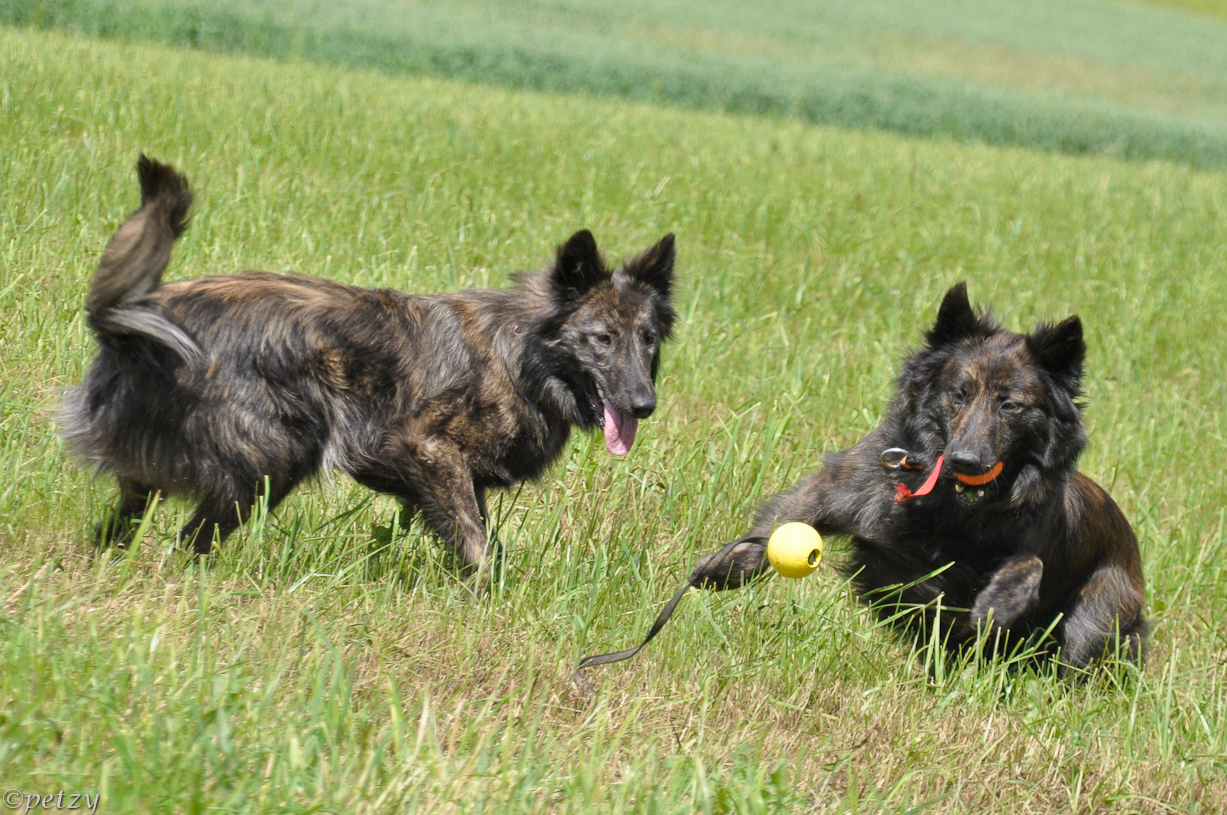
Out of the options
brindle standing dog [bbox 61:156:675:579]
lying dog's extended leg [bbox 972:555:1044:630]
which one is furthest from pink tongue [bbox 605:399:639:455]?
lying dog's extended leg [bbox 972:555:1044:630]

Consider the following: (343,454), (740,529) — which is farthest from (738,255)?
(343,454)

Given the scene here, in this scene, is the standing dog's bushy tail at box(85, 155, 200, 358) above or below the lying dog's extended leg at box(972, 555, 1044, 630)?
above

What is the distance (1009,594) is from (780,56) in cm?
3225

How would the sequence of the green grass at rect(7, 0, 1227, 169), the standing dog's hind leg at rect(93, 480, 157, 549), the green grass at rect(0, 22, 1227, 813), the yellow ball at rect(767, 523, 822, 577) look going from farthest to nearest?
the green grass at rect(7, 0, 1227, 169), the standing dog's hind leg at rect(93, 480, 157, 549), the yellow ball at rect(767, 523, 822, 577), the green grass at rect(0, 22, 1227, 813)

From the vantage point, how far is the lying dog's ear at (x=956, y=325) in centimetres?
492

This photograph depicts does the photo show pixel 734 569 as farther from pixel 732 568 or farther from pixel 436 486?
pixel 436 486

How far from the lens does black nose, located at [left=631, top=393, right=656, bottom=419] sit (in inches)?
182

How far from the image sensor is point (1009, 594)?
4.75m

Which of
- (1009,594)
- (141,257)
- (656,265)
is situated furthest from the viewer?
(656,265)

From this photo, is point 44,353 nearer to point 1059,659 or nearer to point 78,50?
point 1059,659

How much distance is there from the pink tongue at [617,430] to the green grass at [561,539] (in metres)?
0.44

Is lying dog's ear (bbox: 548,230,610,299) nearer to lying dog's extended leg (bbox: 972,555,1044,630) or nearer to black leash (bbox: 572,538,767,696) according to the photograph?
black leash (bbox: 572,538,767,696)

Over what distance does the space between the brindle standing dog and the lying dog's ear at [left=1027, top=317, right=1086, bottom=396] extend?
5.57 ft

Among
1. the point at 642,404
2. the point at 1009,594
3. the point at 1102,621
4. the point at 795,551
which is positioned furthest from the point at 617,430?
the point at 1102,621
